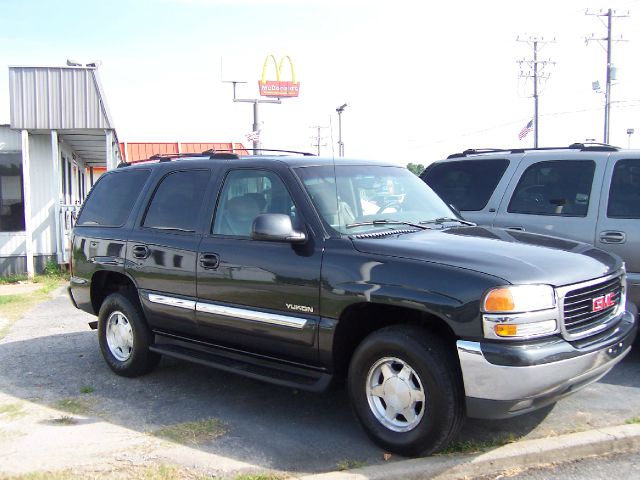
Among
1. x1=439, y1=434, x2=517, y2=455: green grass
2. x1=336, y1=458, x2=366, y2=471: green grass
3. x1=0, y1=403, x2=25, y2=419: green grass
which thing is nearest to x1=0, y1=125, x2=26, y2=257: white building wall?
x1=0, y1=403, x2=25, y2=419: green grass

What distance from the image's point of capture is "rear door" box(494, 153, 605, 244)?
5.88 m

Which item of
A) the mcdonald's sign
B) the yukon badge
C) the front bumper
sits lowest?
the front bumper

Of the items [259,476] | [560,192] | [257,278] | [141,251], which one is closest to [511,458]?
[259,476]

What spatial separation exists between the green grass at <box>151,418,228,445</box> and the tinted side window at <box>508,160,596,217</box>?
364 centimetres

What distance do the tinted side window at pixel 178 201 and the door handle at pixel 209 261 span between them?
1.04 feet

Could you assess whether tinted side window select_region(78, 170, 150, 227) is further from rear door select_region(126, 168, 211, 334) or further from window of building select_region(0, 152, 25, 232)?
window of building select_region(0, 152, 25, 232)

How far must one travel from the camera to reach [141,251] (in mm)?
5484

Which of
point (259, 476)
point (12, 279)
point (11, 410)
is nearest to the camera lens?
point (259, 476)

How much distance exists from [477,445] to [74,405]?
123 inches

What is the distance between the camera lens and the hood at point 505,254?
144 inches

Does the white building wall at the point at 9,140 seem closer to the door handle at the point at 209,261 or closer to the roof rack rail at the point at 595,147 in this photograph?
the door handle at the point at 209,261

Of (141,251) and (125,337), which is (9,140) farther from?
(141,251)

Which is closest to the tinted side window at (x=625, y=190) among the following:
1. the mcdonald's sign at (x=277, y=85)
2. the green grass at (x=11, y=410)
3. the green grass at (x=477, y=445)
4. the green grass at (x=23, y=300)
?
the green grass at (x=477, y=445)

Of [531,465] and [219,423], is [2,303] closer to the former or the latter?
[219,423]
